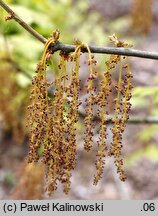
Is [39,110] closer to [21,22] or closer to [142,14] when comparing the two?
[21,22]

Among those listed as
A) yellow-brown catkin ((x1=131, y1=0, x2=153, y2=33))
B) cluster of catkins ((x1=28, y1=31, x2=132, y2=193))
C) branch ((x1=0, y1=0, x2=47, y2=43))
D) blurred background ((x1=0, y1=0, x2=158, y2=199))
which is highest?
yellow-brown catkin ((x1=131, y1=0, x2=153, y2=33))

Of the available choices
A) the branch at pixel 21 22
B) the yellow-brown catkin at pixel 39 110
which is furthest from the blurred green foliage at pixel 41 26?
the yellow-brown catkin at pixel 39 110

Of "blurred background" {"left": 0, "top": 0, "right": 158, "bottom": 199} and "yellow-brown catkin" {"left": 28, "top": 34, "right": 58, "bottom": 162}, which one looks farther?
"blurred background" {"left": 0, "top": 0, "right": 158, "bottom": 199}

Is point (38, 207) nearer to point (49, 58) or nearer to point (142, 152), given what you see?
point (49, 58)

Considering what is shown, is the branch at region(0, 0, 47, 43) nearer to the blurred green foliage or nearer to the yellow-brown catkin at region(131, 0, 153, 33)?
the blurred green foliage

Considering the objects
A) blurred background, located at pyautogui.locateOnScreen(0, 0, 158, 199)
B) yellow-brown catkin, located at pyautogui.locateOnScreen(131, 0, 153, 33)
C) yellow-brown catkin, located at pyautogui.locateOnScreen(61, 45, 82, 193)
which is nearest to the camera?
yellow-brown catkin, located at pyautogui.locateOnScreen(61, 45, 82, 193)

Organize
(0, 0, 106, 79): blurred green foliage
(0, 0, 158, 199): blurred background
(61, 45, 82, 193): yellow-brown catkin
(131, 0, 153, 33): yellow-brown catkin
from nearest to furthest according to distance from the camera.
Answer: (61, 45, 82, 193): yellow-brown catkin, (0, 0, 106, 79): blurred green foliage, (0, 0, 158, 199): blurred background, (131, 0, 153, 33): yellow-brown catkin

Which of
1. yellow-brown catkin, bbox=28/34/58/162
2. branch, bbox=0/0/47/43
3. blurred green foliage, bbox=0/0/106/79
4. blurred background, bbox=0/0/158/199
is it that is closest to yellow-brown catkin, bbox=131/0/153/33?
blurred background, bbox=0/0/158/199

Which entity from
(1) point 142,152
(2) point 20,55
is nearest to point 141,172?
(1) point 142,152

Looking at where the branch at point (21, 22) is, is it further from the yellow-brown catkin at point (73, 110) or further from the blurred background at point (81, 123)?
the blurred background at point (81, 123)

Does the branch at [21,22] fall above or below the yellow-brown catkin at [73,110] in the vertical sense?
above
